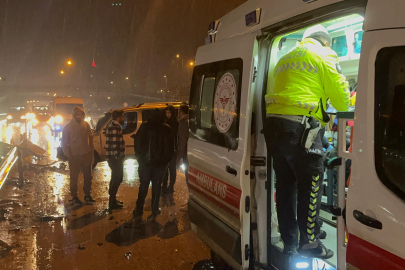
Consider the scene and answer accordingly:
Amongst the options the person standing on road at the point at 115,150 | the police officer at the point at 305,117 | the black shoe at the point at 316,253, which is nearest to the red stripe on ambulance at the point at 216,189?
the police officer at the point at 305,117

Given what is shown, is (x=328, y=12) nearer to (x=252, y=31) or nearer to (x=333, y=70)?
(x=333, y=70)

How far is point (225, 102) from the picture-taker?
3.03 metres

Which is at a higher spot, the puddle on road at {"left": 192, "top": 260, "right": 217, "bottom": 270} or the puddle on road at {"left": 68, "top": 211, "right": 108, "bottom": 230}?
the puddle on road at {"left": 192, "top": 260, "right": 217, "bottom": 270}

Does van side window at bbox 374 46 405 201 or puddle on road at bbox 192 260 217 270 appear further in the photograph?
puddle on road at bbox 192 260 217 270

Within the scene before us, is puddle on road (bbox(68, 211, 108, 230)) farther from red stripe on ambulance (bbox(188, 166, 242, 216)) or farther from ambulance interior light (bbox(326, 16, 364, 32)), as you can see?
ambulance interior light (bbox(326, 16, 364, 32))

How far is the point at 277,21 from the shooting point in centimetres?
258

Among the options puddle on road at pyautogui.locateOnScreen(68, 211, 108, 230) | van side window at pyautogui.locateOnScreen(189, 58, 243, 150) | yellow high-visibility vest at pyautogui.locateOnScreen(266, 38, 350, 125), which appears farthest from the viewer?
puddle on road at pyautogui.locateOnScreen(68, 211, 108, 230)

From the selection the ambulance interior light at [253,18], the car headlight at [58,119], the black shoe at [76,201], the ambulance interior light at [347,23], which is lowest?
the black shoe at [76,201]

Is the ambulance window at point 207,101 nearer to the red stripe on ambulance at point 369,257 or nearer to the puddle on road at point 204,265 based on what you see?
the puddle on road at point 204,265

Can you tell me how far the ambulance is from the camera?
161 centimetres

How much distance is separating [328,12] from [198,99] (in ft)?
6.03

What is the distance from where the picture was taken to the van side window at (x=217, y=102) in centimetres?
285

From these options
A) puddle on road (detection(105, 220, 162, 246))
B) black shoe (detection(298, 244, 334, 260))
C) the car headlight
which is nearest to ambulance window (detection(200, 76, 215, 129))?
black shoe (detection(298, 244, 334, 260))

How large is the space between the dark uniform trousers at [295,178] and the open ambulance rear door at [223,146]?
0.24 metres
